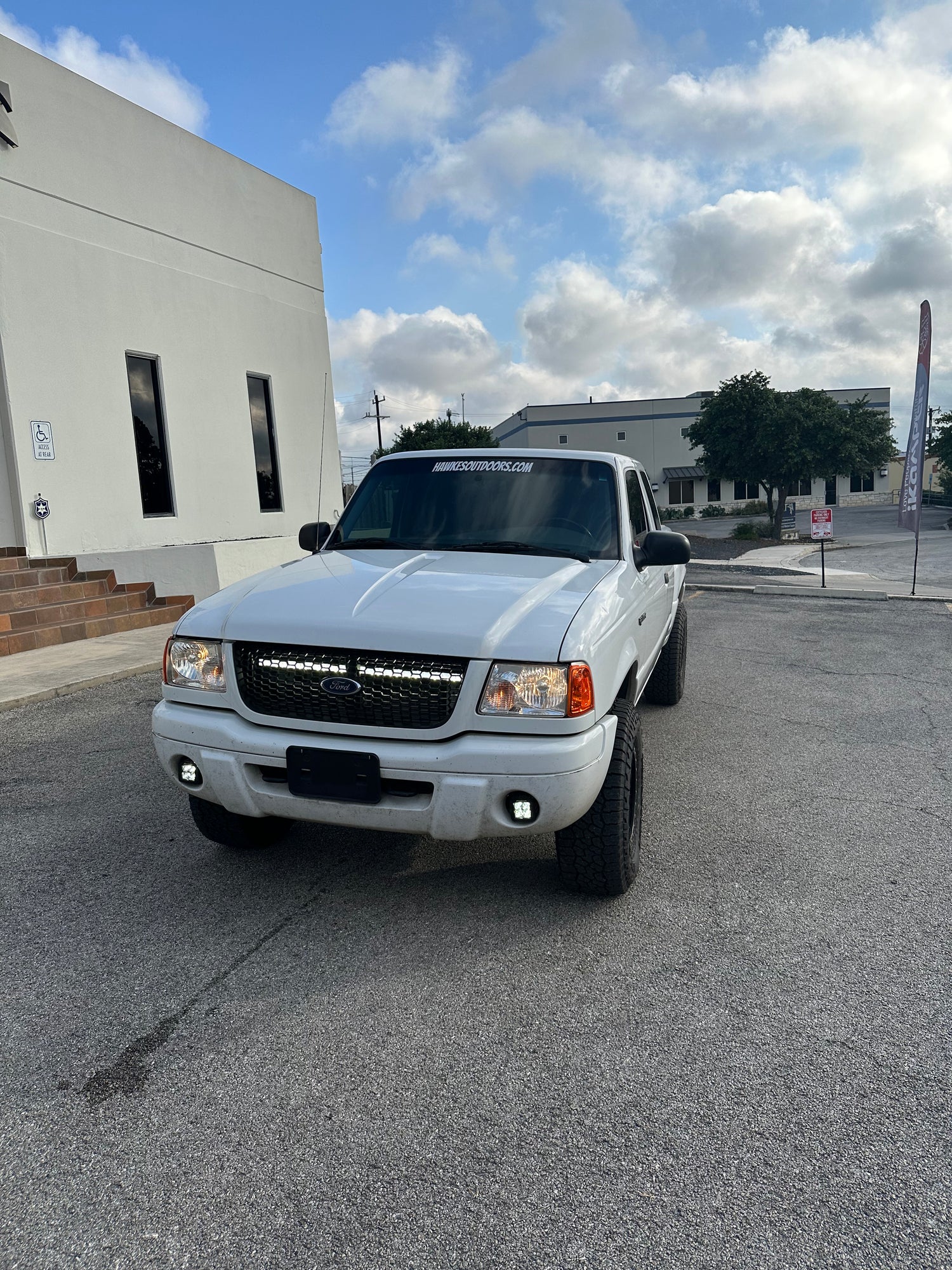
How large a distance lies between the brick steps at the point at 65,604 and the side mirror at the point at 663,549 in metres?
7.61

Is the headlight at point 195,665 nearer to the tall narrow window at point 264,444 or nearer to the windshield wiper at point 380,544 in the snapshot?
the windshield wiper at point 380,544

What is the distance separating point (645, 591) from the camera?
4422mm

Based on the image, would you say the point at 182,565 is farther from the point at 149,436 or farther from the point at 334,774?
the point at 334,774

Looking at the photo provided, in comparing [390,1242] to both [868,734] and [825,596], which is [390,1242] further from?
[825,596]

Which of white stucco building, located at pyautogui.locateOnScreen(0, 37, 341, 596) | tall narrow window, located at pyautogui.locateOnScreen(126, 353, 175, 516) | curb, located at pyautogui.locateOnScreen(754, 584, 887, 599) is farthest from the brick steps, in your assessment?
curb, located at pyautogui.locateOnScreen(754, 584, 887, 599)

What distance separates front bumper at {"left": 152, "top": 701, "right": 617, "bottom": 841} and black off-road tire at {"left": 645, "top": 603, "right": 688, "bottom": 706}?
3462 millimetres

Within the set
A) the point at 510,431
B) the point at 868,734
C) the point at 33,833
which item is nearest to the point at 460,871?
the point at 33,833

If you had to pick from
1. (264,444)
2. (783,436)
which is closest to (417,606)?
(264,444)

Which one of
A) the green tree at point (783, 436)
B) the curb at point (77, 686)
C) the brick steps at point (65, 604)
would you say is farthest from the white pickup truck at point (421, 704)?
the green tree at point (783, 436)

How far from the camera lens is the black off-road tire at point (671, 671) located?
6.59m

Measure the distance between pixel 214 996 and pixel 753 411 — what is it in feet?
121

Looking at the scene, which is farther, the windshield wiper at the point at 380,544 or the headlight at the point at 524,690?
the windshield wiper at the point at 380,544

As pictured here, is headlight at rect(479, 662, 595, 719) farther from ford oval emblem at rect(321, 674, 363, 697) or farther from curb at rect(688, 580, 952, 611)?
curb at rect(688, 580, 952, 611)

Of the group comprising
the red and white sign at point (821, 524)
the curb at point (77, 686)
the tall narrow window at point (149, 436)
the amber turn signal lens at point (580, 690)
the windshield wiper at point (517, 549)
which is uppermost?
the tall narrow window at point (149, 436)
